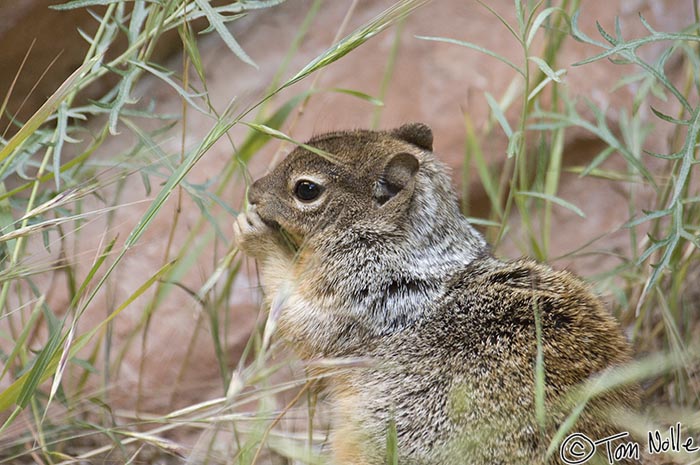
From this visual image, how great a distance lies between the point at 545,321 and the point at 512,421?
0.29 meters

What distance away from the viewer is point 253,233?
2.41 metres

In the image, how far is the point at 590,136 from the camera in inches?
161

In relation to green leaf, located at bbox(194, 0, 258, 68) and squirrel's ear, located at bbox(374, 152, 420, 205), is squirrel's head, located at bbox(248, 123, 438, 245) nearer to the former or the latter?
squirrel's ear, located at bbox(374, 152, 420, 205)

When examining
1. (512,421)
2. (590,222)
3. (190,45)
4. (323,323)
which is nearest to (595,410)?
(512,421)

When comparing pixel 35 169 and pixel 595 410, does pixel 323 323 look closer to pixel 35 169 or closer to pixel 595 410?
pixel 595 410

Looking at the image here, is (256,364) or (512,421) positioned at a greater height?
(256,364)

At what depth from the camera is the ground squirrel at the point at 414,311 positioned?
2.06 meters

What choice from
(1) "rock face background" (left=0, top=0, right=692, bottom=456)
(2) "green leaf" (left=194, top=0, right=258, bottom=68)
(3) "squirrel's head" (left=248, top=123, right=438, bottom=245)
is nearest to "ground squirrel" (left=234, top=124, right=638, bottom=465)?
(3) "squirrel's head" (left=248, top=123, right=438, bottom=245)

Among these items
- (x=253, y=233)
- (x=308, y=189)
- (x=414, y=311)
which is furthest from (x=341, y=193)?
(x=414, y=311)

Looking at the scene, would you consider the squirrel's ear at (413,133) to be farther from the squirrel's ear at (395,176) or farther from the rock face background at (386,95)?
the rock face background at (386,95)

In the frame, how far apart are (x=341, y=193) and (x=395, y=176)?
0.52 ft

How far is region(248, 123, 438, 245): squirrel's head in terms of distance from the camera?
2.36m
